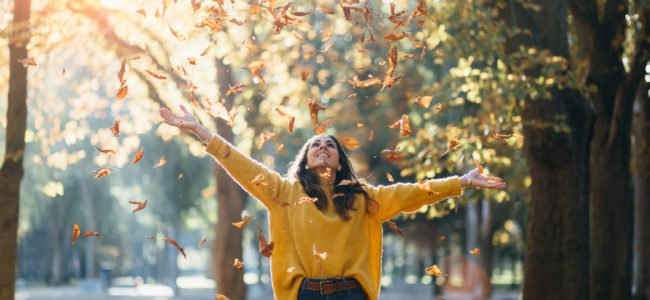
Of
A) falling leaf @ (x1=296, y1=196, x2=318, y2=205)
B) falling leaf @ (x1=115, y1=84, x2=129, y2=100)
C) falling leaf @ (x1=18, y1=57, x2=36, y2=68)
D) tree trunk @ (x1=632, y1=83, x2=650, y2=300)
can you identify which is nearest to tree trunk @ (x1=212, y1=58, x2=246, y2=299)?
tree trunk @ (x1=632, y1=83, x2=650, y2=300)

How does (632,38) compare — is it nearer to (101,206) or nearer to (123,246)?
(101,206)

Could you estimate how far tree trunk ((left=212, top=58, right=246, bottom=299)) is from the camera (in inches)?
784

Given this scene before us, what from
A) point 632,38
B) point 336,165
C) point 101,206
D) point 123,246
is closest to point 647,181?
point 632,38

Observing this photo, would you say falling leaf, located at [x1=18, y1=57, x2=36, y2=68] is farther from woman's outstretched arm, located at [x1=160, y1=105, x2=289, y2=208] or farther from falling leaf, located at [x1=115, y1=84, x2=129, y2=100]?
woman's outstretched arm, located at [x1=160, y1=105, x2=289, y2=208]

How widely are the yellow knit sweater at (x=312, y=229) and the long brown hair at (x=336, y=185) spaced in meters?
0.04

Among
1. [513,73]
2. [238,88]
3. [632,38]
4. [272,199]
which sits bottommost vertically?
[272,199]

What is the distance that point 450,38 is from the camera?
1430 cm

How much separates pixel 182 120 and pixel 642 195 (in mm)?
13527

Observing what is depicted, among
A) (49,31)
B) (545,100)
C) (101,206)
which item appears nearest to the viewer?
(545,100)

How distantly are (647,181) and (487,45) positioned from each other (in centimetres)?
692

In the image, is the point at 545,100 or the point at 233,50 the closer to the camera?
the point at 545,100

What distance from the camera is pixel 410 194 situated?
23.0 ft

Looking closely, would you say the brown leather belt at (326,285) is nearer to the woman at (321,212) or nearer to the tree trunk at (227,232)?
the woman at (321,212)

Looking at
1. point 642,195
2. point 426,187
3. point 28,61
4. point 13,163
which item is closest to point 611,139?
point 642,195
